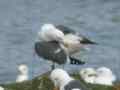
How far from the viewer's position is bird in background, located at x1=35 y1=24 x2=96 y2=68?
540 inches

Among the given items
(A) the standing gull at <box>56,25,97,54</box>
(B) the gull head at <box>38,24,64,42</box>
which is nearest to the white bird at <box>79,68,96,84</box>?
(A) the standing gull at <box>56,25,97,54</box>

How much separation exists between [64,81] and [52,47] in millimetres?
2208

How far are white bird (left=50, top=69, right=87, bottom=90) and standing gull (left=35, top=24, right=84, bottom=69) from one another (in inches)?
53.9

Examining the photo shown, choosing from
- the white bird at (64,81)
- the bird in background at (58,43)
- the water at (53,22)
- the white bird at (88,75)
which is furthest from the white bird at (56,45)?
the water at (53,22)

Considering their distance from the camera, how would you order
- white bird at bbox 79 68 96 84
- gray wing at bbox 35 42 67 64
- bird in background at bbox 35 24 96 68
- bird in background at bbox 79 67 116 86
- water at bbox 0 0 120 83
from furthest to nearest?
water at bbox 0 0 120 83 < bird in background at bbox 35 24 96 68 < gray wing at bbox 35 42 67 64 < white bird at bbox 79 68 96 84 < bird in background at bbox 79 67 116 86

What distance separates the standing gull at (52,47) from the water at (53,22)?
227 cm

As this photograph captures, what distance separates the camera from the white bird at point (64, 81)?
35.8ft

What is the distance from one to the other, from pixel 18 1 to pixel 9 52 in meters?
4.94

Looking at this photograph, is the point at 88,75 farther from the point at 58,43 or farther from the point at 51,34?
the point at 51,34

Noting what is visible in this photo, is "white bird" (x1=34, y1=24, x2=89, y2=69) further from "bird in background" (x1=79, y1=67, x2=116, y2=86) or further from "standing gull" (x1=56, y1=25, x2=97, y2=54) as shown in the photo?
"bird in background" (x1=79, y1=67, x2=116, y2=86)

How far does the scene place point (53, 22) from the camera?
2108 centimetres

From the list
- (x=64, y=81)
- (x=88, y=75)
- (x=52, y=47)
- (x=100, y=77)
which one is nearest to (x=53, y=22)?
(x=52, y=47)

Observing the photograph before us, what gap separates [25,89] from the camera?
489 inches

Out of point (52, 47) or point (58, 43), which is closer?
point (52, 47)
